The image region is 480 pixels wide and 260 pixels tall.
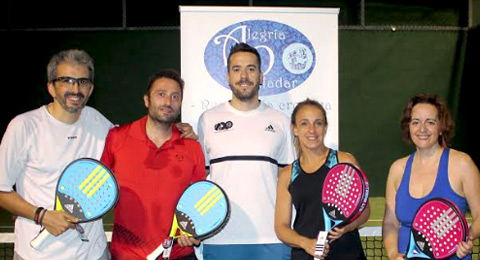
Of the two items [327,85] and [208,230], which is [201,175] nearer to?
[208,230]

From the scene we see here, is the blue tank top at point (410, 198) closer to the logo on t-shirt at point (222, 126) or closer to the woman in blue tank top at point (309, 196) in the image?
the woman in blue tank top at point (309, 196)

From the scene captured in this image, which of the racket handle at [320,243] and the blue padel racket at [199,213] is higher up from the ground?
the blue padel racket at [199,213]

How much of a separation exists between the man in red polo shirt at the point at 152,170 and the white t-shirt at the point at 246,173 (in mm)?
217

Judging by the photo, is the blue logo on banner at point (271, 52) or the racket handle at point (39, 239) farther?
the blue logo on banner at point (271, 52)

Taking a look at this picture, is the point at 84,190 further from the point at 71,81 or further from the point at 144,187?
the point at 71,81

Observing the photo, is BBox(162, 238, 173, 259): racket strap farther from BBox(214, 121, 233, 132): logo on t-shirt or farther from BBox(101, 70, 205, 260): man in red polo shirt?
BBox(214, 121, 233, 132): logo on t-shirt

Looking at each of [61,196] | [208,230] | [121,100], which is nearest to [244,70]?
[208,230]

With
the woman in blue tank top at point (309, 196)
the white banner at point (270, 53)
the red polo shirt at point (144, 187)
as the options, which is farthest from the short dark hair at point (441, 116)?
the white banner at point (270, 53)

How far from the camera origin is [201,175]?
8.75 feet

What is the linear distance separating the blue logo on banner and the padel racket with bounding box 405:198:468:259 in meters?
1.86

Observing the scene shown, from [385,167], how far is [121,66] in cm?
425

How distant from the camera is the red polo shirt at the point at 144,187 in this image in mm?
2529

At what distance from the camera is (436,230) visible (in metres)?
2.16

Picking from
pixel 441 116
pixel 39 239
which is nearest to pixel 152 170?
pixel 39 239
